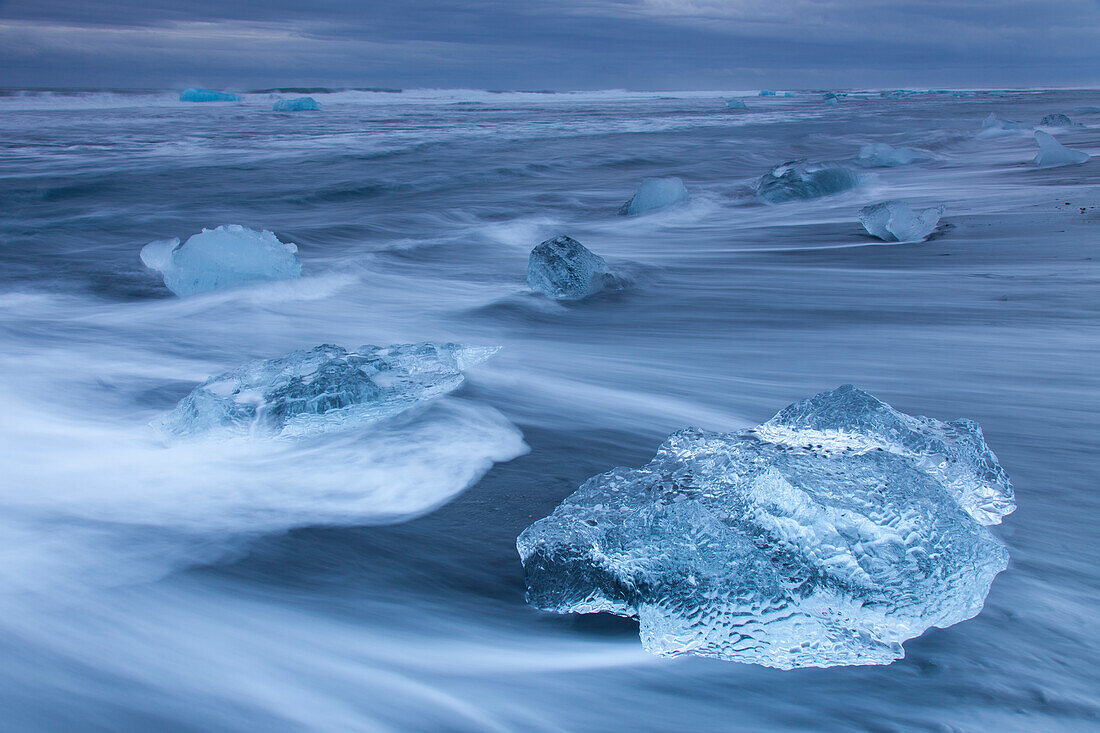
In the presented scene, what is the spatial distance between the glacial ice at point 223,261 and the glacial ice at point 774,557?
11.2 ft

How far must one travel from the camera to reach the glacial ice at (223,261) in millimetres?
4355

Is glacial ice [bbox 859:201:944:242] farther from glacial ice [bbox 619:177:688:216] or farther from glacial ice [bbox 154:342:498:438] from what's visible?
glacial ice [bbox 154:342:498:438]

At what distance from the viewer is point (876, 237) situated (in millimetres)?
5496

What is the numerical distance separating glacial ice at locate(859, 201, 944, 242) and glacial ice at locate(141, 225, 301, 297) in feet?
13.3

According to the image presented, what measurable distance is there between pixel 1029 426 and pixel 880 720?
1.66 m

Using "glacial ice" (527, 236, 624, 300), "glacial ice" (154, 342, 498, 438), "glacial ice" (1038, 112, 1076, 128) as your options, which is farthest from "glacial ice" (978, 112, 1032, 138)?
"glacial ice" (154, 342, 498, 438)

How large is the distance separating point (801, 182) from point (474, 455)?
6.32 m

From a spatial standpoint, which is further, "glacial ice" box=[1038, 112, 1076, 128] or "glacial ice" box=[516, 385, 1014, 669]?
"glacial ice" box=[1038, 112, 1076, 128]

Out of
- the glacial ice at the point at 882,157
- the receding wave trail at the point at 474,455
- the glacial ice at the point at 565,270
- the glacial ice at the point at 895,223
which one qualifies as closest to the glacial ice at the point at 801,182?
the receding wave trail at the point at 474,455

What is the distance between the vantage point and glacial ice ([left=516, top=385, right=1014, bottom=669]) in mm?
1390

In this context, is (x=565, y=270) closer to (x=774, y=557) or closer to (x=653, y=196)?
(x=774, y=557)

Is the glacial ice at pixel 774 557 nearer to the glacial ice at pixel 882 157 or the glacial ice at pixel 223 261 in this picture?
the glacial ice at pixel 223 261

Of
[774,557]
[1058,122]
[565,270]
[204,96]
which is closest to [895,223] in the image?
[565,270]

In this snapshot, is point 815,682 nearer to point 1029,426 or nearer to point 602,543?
point 602,543
